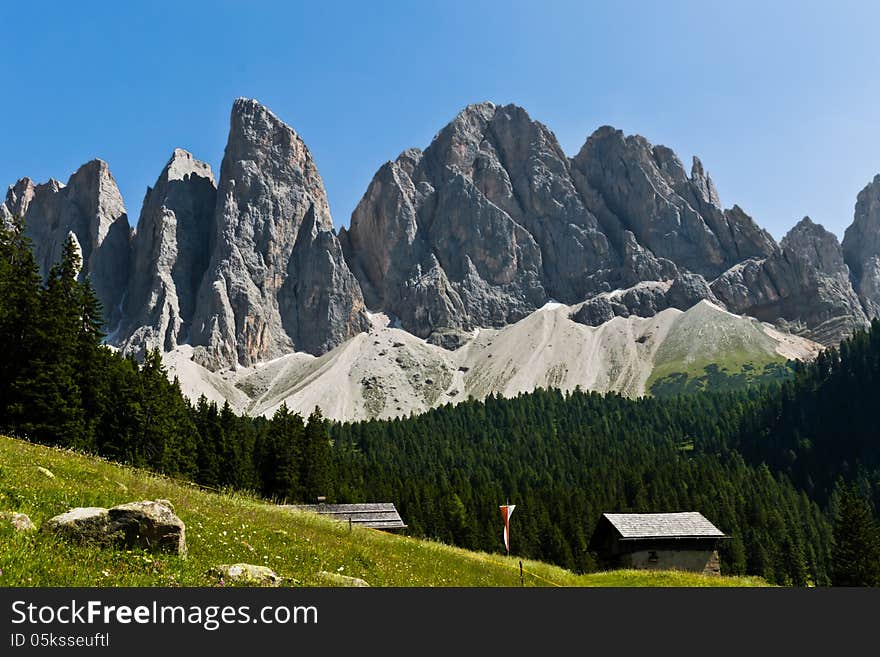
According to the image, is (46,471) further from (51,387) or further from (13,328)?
(13,328)

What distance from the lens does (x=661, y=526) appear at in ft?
171

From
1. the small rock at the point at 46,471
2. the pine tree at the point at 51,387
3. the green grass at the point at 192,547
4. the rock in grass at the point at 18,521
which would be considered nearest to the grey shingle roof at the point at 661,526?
the green grass at the point at 192,547

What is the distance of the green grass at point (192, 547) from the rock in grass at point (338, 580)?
25 centimetres

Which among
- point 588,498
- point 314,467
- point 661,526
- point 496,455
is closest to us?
point 661,526

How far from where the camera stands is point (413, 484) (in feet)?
385

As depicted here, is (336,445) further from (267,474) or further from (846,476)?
(846,476)

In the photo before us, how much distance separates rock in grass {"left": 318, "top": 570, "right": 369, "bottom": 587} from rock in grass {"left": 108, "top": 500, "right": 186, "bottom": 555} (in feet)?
10.8

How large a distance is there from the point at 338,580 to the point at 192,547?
3.34 meters

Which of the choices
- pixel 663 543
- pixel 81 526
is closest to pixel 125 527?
pixel 81 526

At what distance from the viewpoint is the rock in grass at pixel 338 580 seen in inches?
579

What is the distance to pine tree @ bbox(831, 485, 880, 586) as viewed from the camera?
62781 millimetres

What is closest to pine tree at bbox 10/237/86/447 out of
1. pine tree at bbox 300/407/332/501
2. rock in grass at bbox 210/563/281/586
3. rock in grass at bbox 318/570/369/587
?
rock in grass at bbox 318/570/369/587
